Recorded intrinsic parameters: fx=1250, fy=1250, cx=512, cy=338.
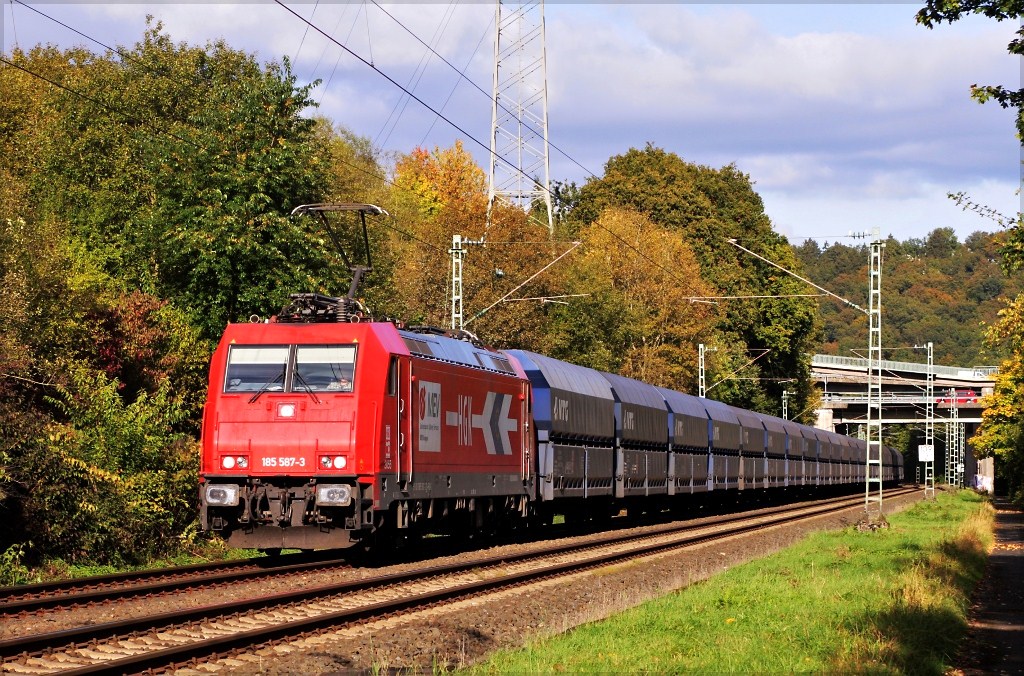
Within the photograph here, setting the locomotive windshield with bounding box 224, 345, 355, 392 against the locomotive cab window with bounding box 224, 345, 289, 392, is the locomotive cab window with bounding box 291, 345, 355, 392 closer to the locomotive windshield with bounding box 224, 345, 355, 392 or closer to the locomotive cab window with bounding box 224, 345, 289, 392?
the locomotive windshield with bounding box 224, 345, 355, 392

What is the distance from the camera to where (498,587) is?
64.3ft

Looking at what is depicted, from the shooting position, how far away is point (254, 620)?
15.0 m

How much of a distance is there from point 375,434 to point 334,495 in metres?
1.20

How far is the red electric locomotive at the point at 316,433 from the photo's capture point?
794 inches

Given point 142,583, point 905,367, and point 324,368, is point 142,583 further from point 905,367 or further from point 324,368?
point 905,367

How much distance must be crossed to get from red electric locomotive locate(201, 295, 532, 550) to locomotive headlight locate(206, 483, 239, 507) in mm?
16

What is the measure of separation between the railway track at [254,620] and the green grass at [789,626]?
2.64 metres

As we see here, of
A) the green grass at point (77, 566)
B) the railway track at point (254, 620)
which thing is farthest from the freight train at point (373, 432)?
the green grass at point (77, 566)

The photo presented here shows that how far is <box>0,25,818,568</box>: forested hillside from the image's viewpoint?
74.9 ft

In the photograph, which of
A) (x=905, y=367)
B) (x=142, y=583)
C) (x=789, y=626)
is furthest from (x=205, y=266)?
(x=905, y=367)

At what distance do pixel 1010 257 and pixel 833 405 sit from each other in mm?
113734

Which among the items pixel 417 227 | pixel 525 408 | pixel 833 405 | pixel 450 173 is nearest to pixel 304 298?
pixel 525 408

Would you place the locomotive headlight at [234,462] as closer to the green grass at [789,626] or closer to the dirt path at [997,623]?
the green grass at [789,626]

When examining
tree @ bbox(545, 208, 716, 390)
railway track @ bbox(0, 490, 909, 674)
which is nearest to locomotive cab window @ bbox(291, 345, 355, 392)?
railway track @ bbox(0, 490, 909, 674)
